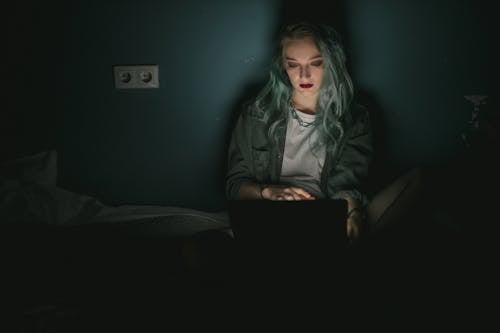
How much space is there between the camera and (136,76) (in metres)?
2.15

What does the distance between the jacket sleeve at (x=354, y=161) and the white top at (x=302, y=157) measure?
66 mm

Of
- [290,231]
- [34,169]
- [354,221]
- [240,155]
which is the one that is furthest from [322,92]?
[34,169]

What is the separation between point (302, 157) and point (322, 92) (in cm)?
27

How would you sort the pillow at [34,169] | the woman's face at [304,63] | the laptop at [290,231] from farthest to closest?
the pillow at [34,169] → the woman's face at [304,63] → the laptop at [290,231]

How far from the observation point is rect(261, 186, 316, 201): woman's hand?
178cm

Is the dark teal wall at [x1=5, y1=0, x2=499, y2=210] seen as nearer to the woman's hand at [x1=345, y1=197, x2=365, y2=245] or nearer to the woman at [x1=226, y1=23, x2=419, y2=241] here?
the woman at [x1=226, y1=23, x2=419, y2=241]

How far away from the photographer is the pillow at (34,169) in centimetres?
204

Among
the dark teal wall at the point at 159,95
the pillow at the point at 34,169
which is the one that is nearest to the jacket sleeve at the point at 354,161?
the dark teal wall at the point at 159,95

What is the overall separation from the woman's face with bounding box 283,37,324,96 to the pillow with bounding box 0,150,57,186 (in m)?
1.09

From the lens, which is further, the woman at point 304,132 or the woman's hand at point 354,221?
the woman at point 304,132

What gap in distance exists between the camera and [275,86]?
2.03 metres

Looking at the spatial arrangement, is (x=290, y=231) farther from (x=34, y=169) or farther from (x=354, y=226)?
(x=34, y=169)

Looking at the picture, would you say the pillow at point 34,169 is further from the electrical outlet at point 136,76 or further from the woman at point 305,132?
the woman at point 305,132

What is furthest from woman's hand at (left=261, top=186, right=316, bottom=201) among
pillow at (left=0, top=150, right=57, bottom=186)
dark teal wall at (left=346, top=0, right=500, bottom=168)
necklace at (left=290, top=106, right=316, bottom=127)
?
pillow at (left=0, top=150, right=57, bottom=186)
